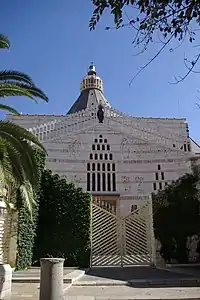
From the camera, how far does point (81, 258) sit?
538 inches

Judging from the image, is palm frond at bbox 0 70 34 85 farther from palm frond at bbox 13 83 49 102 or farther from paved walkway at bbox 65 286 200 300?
paved walkway at bbox 65 286 200 300

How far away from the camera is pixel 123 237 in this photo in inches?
615

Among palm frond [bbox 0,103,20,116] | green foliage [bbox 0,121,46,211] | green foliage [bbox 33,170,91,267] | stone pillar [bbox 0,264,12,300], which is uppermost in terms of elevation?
palm frond [bbox 0,103,20,116]

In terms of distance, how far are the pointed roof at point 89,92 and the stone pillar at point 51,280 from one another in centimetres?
4734

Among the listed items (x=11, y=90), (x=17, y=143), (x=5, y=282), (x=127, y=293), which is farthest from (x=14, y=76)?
(x=127, y=293)

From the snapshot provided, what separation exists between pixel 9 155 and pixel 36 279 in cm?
418

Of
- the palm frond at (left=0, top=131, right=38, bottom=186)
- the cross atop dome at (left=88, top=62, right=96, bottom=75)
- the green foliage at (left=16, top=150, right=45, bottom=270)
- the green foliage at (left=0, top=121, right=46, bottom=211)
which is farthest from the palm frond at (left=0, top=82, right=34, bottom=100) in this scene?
the cross atop dome at (left=88, top=62, right=96, bottom=75)

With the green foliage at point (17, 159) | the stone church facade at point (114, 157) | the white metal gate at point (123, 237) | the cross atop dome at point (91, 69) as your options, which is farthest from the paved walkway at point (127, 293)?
the cross atop dome at point (91, 69)

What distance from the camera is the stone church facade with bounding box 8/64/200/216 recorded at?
109ft

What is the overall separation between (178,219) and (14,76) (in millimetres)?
9940

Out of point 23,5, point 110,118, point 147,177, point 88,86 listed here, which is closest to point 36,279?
point 23,5

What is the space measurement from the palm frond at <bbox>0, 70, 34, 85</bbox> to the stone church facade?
24.3 meters

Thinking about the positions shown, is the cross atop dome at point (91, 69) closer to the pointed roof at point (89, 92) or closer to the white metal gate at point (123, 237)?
the pointed roof at point (89, 92)

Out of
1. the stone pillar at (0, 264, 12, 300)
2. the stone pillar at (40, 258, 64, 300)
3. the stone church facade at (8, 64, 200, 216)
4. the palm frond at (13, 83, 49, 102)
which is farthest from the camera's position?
the stone church facade at (8, 64, 200, 216)
